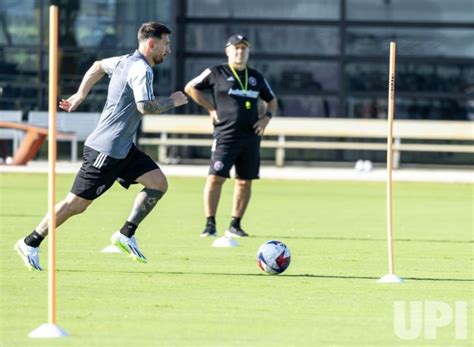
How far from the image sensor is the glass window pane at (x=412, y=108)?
31109 mm

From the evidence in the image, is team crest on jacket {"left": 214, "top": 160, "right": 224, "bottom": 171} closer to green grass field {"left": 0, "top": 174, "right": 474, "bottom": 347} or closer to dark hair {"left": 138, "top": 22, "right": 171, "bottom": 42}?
green grass field {"left": 0, "top": 174, "right": 474, "bottom": 347}

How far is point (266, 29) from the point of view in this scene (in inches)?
1234

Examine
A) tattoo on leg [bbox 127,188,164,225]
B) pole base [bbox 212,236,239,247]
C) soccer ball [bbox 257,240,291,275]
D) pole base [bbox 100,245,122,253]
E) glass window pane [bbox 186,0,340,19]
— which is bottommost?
pole base [bbox 212,236,239,247]

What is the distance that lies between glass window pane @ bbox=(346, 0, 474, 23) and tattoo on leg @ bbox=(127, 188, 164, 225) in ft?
66.0

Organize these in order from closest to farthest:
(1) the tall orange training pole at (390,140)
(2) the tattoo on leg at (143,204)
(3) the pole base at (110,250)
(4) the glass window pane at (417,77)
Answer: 1. (1) the tall orange training pole at (390,140)
2. (2) the tattoo on leg at (143,204)
3. (3) the pole base at (110,250)
4. (4) the glass window pane at (417,77)

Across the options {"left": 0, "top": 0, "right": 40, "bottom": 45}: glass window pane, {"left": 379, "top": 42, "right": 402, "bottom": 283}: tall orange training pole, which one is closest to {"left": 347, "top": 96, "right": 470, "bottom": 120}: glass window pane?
{"left": 0, "top": 0, "right": 40, "bottom": 45}: glass window pane

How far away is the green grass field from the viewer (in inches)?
315

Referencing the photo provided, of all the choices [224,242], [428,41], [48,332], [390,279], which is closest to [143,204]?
[224,242]

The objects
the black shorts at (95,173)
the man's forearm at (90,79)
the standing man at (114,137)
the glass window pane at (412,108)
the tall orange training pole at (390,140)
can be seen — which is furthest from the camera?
the glass window pane at (412,108)

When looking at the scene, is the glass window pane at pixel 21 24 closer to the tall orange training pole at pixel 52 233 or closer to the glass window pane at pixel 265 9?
the glass window pane at pixel 265 9

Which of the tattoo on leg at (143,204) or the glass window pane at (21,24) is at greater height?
the glass window pane at (21,24)

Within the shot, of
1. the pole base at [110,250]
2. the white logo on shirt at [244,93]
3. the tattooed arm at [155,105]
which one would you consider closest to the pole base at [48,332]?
the tattooed arm at [155,105]

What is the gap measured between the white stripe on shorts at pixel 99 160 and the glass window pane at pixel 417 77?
804 inches

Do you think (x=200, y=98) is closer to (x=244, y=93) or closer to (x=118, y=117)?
(x=244, y=93)
